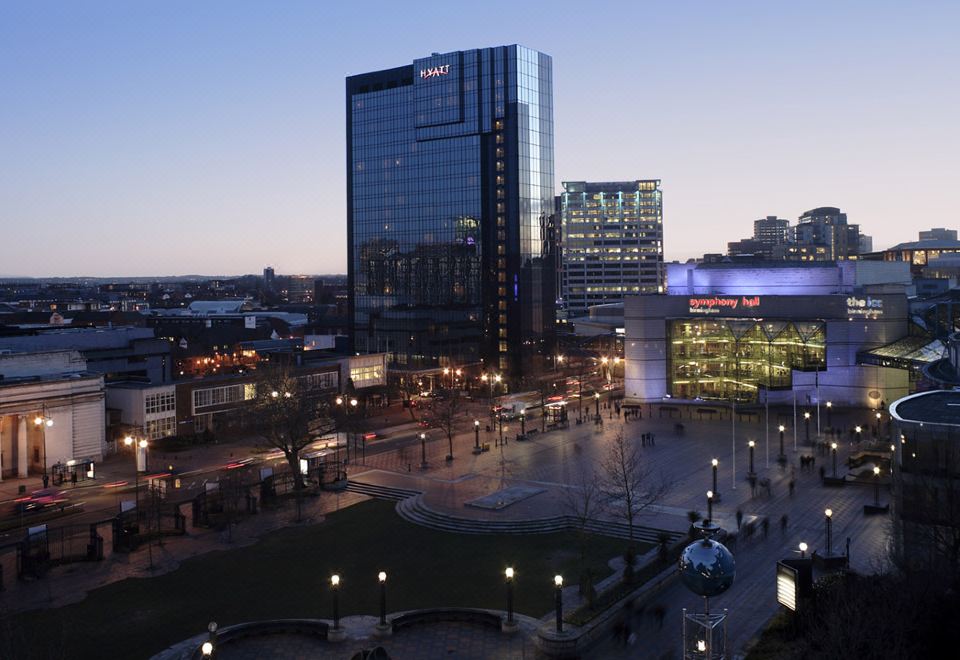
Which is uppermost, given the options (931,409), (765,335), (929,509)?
(931,409)

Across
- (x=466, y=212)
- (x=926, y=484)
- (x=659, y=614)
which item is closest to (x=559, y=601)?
(x=659, y=614)

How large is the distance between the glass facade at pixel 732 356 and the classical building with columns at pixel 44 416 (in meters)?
61.2

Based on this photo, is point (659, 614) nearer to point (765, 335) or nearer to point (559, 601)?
point (559, 601)

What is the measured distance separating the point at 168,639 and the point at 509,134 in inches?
3788

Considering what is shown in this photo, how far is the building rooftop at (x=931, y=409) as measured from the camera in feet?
109

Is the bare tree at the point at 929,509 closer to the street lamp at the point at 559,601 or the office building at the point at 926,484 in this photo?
the office building at the point at 926,484

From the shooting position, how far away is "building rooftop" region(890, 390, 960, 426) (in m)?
33.2

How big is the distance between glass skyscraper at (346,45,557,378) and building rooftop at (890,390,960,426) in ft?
266

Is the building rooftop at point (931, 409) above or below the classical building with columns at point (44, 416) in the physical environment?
above

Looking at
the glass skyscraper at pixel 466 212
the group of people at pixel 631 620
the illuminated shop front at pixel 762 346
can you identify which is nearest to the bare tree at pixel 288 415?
the group of people at pixel 631 620

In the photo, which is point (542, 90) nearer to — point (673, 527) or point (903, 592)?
point (673, 527)

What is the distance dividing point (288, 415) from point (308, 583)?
22.6 meters

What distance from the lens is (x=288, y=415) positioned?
55812 mm

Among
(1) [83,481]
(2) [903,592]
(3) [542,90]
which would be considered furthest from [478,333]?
(2) [903,592]
